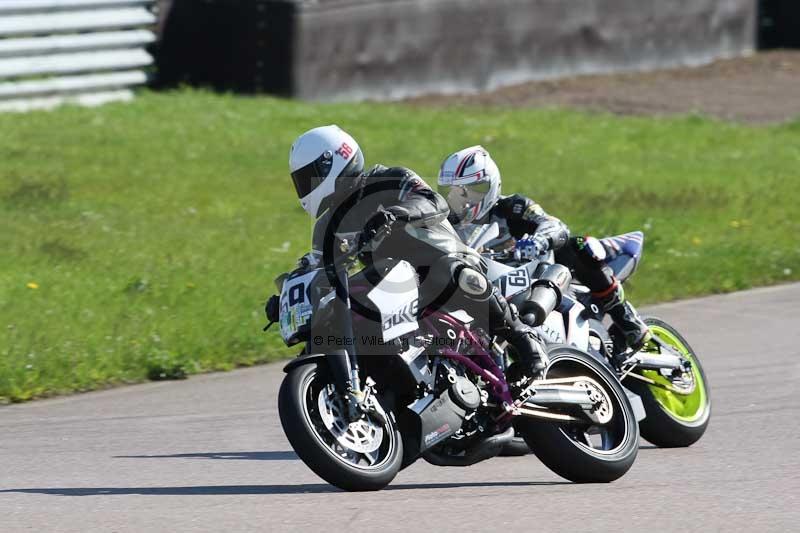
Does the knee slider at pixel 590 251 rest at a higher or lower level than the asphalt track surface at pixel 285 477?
higher

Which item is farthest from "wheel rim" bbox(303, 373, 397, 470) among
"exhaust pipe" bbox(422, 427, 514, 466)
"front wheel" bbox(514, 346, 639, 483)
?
"front wheel" bbox(514, 346, 639, 483)

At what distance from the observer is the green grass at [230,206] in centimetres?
959

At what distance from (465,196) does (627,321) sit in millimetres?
1080

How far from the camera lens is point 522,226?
752cm

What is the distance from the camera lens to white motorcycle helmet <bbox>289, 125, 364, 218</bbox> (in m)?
6.17

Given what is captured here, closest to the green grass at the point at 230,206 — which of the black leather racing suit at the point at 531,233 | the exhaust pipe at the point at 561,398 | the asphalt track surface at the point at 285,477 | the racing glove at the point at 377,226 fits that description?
the asphalt track surface at the point at 285,477

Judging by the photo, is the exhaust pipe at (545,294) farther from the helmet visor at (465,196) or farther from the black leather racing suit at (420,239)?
the helmet visor at (465,196)

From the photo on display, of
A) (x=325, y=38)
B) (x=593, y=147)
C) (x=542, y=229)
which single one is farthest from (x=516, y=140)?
(x=542, y=229)

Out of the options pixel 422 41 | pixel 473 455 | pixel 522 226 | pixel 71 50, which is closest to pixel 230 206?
pixel 71 50

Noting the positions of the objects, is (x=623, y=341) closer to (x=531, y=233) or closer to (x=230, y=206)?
(x=531, y=233)

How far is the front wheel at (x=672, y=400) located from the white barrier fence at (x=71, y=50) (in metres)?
10.7

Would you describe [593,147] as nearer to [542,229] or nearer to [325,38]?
[325,38]

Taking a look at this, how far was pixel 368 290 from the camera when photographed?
244 inches

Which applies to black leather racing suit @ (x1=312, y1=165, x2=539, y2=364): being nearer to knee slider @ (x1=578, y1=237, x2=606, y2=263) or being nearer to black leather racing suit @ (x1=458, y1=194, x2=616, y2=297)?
black leather racing suit @ (x1=458, y1=194, x2=616, y2=297)
